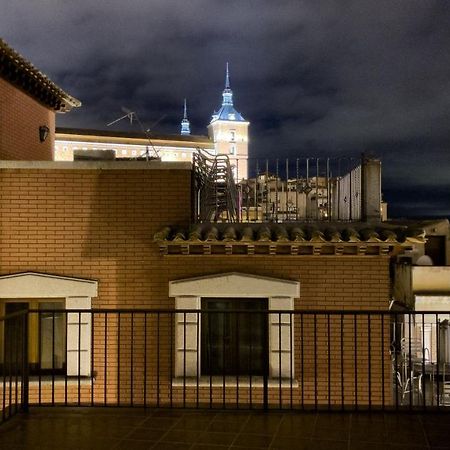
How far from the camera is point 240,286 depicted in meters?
9.13

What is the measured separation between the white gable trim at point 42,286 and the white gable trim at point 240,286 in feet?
4.97

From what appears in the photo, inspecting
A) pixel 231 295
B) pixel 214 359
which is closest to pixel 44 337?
pixel 214 359

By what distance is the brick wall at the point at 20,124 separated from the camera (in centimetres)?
1160

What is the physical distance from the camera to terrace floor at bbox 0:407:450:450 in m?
5.37

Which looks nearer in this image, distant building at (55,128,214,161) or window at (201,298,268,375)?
window at (201,298,268,375)

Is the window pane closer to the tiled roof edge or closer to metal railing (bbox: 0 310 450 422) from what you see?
metal railing (bbox: 0 310 450 422)

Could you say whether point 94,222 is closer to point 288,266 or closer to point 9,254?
point 9,254

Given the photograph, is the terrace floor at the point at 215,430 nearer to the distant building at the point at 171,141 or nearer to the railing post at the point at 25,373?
the railing post at the point at 25,373

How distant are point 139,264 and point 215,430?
13.3 feet

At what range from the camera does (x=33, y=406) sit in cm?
652

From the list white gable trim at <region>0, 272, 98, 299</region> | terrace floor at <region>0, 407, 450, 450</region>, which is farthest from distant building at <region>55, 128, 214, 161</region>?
terrace floor at <region>0, 407, 450, 450</region>

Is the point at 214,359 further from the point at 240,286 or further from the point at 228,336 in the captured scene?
the point at 240,286

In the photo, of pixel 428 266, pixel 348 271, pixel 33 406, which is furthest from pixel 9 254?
pixel 428 266

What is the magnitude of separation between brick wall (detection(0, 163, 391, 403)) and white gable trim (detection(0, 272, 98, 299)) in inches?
6.8
